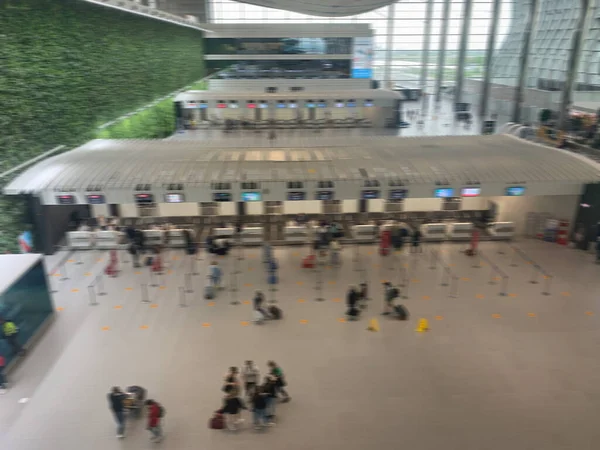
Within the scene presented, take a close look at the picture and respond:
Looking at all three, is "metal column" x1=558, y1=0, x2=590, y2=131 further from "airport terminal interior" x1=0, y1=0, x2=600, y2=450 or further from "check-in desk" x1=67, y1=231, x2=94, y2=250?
"check-in desk" x1=67, y1=231, x2=94, y2=250

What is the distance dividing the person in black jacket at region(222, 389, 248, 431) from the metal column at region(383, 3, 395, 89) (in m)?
42.2

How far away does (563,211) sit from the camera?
13617mm

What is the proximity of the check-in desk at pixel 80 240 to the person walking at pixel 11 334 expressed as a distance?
16.8 feet

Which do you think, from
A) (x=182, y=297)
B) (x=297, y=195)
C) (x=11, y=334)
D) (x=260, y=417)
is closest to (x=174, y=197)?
(x=182, y=297)

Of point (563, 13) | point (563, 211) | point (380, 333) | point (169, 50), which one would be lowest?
point (380, 333)

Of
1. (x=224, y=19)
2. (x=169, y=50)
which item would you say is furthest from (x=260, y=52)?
(x=169, y=50)

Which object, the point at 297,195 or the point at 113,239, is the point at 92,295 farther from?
the point at 297,195

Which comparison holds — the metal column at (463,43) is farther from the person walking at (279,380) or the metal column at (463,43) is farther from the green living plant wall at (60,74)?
the person walking at (279,380)

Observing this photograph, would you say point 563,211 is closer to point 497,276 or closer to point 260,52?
point 497,276

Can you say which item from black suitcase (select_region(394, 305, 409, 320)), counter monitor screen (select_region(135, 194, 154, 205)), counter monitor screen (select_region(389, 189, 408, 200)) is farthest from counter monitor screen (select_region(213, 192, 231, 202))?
black suitcase (select_region(394, 305, 409, 320))

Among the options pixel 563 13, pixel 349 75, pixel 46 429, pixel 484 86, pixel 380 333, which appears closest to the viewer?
pixel 46 429

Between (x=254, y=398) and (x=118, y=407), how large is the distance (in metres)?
1.97

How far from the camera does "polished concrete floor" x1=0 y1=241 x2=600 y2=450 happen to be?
21.5 ft

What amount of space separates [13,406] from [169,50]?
90.1 ft
